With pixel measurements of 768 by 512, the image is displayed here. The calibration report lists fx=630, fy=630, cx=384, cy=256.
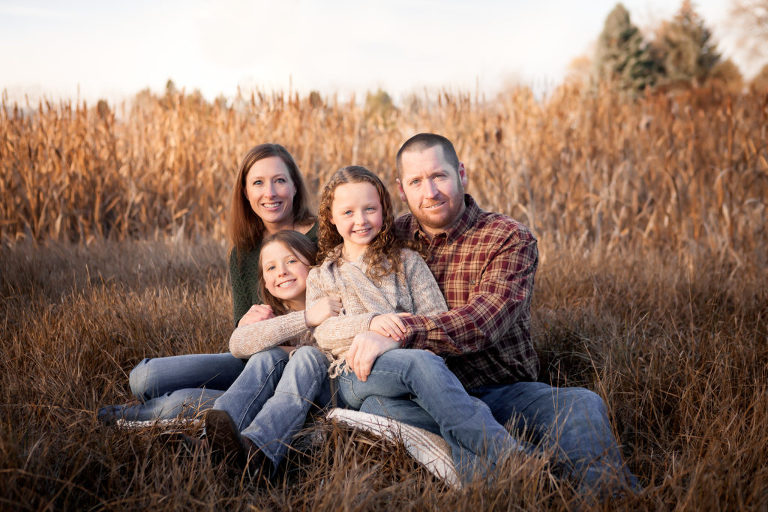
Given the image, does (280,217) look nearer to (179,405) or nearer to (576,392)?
(179,405)

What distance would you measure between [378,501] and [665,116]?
6.47m

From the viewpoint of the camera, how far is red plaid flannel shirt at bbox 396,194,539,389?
7.38 ft

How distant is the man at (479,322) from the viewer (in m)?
2.15

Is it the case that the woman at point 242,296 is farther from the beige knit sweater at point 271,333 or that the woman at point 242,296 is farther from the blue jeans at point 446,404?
the blue jeans at point 446,404

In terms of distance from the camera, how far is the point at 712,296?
376 cm

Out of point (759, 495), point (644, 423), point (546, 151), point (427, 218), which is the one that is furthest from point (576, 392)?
point (546, 151)

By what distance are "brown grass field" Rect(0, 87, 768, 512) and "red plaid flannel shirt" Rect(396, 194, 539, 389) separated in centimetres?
37

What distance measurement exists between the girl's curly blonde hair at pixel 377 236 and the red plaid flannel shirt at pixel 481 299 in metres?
0.17

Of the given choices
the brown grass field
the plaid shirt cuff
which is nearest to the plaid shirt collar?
the plaid shirt cuff

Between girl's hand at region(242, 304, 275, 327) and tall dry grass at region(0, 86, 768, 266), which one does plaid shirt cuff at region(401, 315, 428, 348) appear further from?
tall dry grass at region(0, 86, 768, 266)

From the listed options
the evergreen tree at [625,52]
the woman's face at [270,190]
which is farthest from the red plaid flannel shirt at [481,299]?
the evergreen tree at [625,52]

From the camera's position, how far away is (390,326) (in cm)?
221

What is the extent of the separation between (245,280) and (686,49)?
98.7 ft

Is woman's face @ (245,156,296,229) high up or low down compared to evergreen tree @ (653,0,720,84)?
down
